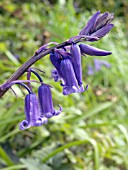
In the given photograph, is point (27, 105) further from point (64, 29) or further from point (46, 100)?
point (64, 29)

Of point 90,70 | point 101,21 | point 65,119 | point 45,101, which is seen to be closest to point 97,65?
point 90,70

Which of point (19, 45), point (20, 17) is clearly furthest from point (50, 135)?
point (20, 17)

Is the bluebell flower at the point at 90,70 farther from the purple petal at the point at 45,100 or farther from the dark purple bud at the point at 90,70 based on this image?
the purple petal at the point at 45,100

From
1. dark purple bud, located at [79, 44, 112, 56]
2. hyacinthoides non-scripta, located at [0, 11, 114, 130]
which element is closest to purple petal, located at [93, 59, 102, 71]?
hyacinthoides non-scripta, located at [0, 11, 114, 130]

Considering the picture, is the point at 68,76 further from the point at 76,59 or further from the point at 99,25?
the point at 99,25

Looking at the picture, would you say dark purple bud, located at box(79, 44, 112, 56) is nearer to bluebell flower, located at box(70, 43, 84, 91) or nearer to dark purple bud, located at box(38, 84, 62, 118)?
bluebell flower, located at box(70, 43, 84, 91)

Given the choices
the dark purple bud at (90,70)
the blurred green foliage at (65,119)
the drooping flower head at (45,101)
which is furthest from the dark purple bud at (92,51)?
→ the dark purple bud at (90,70)

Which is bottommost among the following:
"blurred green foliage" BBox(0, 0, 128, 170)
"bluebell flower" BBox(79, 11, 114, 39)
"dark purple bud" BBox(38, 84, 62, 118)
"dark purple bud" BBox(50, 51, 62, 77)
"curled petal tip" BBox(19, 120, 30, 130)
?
"curled petal tip" BBox(19, 120, 30, 130)
